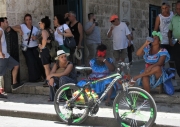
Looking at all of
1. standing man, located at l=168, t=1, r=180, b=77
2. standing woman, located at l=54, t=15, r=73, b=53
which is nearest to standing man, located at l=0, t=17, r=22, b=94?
standing woman, located at l=54, t=15, r=73, b=53

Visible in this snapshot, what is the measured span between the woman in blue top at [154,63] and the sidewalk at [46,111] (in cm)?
45

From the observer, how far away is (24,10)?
7379mm

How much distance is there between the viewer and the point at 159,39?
538cm

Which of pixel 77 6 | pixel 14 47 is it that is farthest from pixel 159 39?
pixel 77 6

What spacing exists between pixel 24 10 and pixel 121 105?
4.01m

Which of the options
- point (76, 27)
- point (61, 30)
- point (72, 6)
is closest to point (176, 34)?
point (61, 30)

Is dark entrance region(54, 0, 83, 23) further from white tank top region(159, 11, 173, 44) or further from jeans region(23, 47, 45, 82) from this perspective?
white tank top region(159, 11, 173, 44)

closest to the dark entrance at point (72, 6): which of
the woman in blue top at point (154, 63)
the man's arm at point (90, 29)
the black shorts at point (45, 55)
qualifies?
the man's arm at point (90, 29)

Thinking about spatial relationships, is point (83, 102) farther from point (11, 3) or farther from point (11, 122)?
point (11, 3)

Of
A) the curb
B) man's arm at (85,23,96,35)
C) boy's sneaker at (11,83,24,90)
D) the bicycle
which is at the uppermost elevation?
man's arm at (85,23,96,35)

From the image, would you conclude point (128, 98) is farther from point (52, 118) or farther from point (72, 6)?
A: point (72, 6)

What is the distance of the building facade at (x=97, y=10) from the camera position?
723cm

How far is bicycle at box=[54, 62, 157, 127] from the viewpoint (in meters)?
4.34

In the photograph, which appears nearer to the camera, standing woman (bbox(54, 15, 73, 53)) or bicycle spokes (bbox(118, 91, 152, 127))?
bicycle spokes (bbox(118, 91, 152, 127))
